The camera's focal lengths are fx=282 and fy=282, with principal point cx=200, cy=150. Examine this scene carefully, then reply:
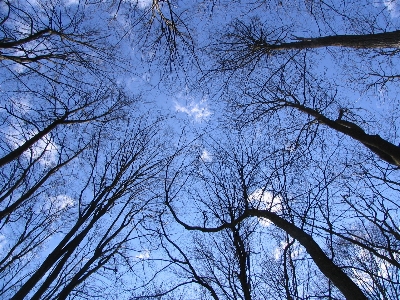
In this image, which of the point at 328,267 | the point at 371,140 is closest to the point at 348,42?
the point at 371,140

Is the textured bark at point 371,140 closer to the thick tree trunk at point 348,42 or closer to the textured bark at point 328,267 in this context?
the thick tree trunk at point 348,42

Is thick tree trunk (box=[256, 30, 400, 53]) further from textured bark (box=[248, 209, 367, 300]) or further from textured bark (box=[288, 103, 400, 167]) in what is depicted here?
textured bark (box=[248, 209, 367, 300])

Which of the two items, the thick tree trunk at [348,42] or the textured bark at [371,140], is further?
the thick tree trunk at [348,42]

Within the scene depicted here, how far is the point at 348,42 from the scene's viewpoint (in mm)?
4566

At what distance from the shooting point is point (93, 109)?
238 inches

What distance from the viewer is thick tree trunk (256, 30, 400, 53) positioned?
167 inches

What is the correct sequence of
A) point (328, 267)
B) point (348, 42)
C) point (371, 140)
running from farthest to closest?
1. point (348, 42)
2. point (371, 140)
3. point (328, 267)

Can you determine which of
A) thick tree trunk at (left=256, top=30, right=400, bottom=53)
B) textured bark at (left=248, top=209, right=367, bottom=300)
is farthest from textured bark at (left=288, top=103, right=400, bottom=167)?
textured bark at (left=248, top=209, right=367, bottom=300)

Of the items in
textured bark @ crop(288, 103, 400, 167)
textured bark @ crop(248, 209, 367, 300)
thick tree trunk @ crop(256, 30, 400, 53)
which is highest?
thick tree trunk @ crop(256, 30, 400, 53)

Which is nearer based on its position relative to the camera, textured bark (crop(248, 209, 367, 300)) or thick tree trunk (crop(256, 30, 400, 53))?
textured bark (crop(248, 209, 367, 300))

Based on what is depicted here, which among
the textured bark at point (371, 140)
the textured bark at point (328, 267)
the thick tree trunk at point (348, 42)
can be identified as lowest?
the textured bark at point (328, 267)

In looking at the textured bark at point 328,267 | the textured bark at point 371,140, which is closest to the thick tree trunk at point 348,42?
the textured bark at point 371,140

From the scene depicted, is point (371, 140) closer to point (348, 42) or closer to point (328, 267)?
point (348, 42)

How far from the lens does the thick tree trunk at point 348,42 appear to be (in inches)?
167
